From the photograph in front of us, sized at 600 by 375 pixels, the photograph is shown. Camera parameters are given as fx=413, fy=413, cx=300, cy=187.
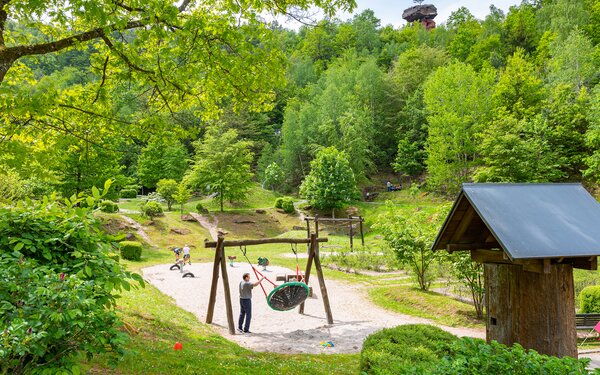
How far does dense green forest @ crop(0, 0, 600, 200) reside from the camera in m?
7.80

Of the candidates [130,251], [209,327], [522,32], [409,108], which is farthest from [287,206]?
[522,32]

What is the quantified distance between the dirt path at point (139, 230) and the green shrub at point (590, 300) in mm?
23656

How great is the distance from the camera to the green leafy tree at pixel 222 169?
36.4m

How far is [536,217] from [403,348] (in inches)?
97.3

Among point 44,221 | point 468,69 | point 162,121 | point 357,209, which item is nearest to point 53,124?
point 162,121

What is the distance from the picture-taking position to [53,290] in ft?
10.1

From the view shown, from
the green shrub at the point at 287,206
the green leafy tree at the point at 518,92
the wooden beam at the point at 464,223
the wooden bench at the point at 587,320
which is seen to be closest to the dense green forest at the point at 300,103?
the green leafy tree at the point at 518,92

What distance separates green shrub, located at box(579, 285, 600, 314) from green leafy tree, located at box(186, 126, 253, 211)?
2784cm

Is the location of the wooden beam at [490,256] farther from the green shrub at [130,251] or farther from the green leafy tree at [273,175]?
the green leafy tree at [273,175]

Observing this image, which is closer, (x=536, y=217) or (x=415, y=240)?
(x=536, y=217)

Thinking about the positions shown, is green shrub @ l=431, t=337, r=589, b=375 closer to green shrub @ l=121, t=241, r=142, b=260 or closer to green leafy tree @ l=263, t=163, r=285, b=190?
green shrub @ l=121, t=241, r=142, b=260

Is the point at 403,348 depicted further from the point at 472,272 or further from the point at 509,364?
the point at 472,272

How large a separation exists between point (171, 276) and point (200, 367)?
537 inches

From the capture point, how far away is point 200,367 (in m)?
6.38
